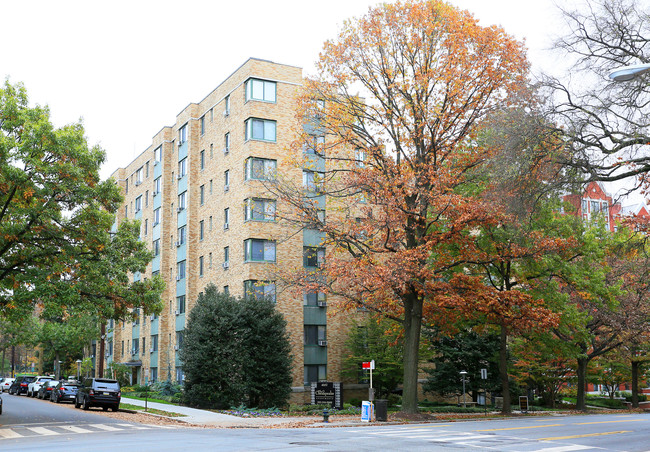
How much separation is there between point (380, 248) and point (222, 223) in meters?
18.2

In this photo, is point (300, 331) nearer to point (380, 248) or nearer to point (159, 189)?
point (380, 248)

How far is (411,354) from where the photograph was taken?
28.4 m

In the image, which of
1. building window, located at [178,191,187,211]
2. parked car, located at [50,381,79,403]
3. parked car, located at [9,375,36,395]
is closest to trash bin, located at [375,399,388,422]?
parked car, located at [50,381,79,403]

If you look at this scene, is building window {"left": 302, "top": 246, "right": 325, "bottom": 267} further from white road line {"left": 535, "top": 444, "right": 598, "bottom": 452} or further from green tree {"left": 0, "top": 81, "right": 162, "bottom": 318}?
white road line {"left": 535, "top": 444, "right": 598, "bottom": 452}

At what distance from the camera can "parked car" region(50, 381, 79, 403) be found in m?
40.4

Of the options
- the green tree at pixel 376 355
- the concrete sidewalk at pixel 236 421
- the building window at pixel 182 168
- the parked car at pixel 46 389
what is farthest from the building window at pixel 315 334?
the parked car at pixel 46 389

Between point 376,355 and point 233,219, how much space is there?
12752mm

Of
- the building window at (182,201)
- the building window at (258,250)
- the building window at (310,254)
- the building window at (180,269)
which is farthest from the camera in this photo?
the building window at (182,201)

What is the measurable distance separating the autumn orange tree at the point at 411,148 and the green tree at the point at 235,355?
772cm

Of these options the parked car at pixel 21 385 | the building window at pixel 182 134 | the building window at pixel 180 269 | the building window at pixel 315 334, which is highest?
the building window at pixel 182 134

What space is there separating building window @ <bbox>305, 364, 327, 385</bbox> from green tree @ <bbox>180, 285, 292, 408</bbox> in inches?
187

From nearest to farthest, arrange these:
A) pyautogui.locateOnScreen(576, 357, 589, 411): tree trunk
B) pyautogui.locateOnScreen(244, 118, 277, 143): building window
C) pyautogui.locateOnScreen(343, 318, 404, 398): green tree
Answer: pyautogui.locateOnScreen(343, 318, 404, 398): green tree < pyautogui.locateOnScreen(576, 357, 589, 411): tree trunk < pyautogui.locateOnScreen(244, 118, 277, 143): building window

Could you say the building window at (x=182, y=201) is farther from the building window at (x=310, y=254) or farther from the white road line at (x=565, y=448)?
the white road line at (x=565, y=448)

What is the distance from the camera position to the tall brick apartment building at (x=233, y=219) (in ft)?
132
